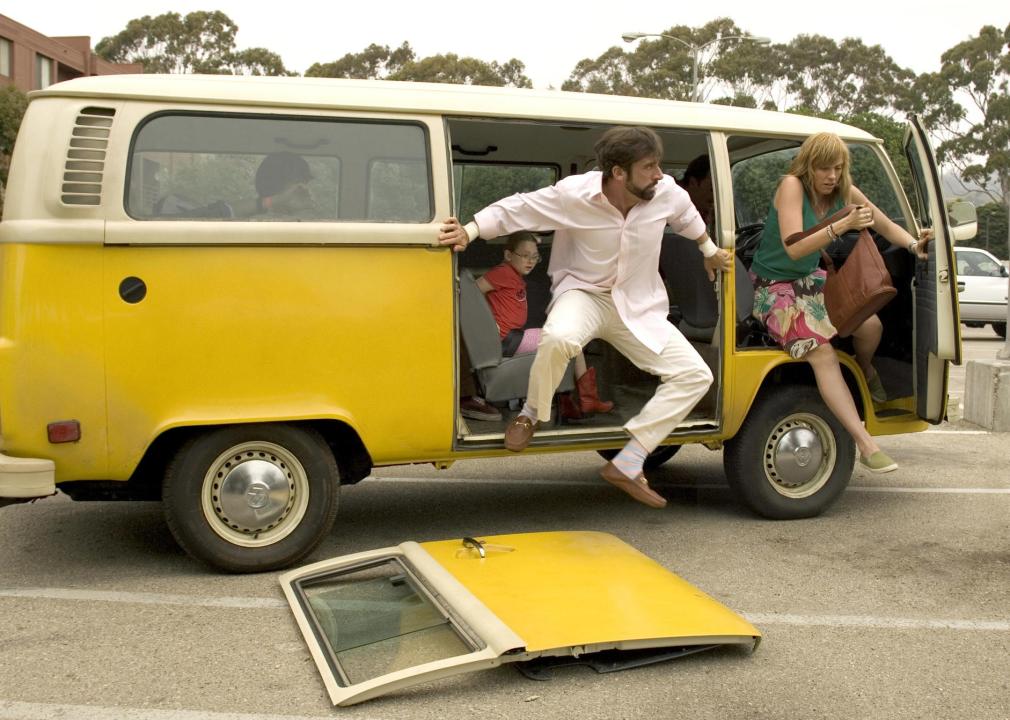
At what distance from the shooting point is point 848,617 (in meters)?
4.73

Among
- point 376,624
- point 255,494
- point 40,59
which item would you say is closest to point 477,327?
point 255,494

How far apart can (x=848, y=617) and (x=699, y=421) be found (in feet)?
5.36

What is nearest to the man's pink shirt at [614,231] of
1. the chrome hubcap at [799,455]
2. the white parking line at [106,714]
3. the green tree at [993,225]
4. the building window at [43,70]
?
the chrome hubcap at [799,455]

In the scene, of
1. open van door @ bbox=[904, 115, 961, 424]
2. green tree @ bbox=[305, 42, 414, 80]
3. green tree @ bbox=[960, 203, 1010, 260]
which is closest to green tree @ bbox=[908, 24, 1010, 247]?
green tree @ bbox=[960, 203, 1010, 260]

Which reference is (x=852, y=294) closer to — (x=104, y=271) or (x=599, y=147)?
(x=599, y=147)

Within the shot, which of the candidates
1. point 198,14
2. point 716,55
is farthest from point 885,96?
point 198,14

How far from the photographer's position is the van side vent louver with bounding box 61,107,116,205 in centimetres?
488

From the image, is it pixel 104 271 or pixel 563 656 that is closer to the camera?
pixel 563 656

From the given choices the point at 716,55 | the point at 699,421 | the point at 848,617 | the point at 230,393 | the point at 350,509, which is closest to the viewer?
the point at 848,617

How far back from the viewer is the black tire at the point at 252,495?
5086 mm

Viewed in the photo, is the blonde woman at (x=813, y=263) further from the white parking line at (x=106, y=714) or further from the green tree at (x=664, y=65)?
the green tree at (x=664, y=65)

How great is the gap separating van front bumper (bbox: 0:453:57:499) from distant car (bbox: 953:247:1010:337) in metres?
18.0

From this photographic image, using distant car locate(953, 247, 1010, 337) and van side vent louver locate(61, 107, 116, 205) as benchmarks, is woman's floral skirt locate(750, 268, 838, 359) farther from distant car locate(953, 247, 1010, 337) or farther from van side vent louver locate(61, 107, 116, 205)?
distant car locate(953, 247, 1010, 337)

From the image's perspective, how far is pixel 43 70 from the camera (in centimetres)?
4950
